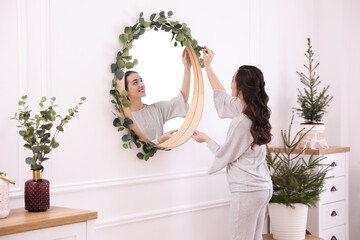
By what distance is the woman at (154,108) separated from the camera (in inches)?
99.3

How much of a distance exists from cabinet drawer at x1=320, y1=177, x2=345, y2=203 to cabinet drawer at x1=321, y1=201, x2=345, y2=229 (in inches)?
1.8

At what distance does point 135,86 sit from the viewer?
253 centimetres

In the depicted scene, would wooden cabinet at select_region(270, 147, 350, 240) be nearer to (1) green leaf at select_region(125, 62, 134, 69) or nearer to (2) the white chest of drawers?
(2) the white chest of drawers

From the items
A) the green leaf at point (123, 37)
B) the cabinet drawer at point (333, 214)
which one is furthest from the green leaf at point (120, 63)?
the cabinet drawer at point (333, 214)

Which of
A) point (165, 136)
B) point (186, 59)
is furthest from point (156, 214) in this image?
point (186, 59)

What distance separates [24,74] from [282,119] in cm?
226

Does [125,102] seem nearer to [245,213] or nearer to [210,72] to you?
[210,72]

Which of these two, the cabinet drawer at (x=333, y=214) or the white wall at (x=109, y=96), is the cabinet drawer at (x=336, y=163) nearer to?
the cabinet drawer at (x=333, y=214)

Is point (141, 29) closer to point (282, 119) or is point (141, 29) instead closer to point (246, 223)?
point (246, 223)

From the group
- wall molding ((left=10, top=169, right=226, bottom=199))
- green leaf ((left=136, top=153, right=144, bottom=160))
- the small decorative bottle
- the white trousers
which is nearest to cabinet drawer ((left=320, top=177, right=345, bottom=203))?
wall molding ((left=10, top=169, right=226, bottom=199))

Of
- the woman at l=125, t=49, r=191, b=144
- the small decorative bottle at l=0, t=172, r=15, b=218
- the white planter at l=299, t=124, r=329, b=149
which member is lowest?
the small decorative bottle at l=0, t=172, r=15, b=218

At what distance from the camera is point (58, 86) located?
226 cm

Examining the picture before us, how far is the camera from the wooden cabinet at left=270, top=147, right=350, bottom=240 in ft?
11.0

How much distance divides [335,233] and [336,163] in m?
0.55
